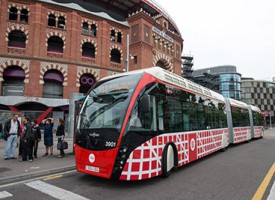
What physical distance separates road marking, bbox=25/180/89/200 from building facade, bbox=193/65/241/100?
7207cm

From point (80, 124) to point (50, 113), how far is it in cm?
1752

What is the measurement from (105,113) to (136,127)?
3.11 ft

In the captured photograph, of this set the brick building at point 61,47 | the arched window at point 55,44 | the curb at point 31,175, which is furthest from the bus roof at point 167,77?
the arched window at point 55,44

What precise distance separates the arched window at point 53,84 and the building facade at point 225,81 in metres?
58.2

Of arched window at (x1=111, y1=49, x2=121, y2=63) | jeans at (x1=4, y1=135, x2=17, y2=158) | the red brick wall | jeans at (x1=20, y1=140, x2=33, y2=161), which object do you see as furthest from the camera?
arched window at (x1=111, y1=49, x2=121, y2=63)

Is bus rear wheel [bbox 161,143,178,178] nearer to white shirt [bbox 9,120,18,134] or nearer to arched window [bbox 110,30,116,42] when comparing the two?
white shirt [bbox 9,120,18,134]

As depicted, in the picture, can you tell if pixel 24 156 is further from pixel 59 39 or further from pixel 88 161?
pixel 59 39

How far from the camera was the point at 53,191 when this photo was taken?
5.04 metres

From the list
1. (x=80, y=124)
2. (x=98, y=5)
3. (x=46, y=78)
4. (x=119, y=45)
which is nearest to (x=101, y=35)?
(x=119, y=45)

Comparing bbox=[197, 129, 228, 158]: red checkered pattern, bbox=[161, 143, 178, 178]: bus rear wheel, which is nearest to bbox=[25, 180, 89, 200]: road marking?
bbox=[161, 143, 178, 178]: bus rear wheel

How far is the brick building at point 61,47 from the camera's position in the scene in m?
21.0

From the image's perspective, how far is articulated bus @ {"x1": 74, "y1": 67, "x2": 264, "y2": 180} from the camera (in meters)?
5.15

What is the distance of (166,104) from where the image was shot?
21.5ft

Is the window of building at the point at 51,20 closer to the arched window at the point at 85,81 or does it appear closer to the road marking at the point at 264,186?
the arched window at the point at 85,81
